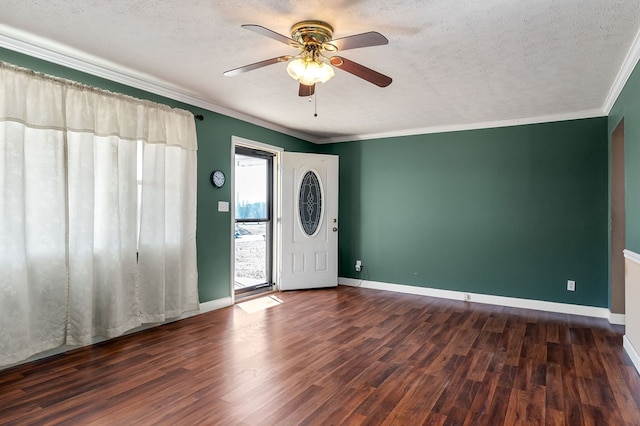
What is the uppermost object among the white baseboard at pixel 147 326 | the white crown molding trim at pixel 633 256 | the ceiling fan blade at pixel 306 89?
the ceiling fan blade at pixel 306 89

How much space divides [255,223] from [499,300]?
357cm

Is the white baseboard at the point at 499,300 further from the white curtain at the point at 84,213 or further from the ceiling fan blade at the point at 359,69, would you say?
the ceiling fan blade at the point at 359,69

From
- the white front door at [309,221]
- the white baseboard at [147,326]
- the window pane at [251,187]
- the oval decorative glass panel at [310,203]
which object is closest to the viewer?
the white baseboard at [147,326]

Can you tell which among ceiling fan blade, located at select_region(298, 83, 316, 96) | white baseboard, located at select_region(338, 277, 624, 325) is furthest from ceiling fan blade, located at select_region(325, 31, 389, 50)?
white baseboard, located at select_region(338, 277, 624, 325)

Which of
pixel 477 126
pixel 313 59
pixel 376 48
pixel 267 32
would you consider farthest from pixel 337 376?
pixel 477 126

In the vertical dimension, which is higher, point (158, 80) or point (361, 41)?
point (158, 80)

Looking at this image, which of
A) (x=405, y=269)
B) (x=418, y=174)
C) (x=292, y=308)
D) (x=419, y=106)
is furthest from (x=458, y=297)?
(x=419, y=106)

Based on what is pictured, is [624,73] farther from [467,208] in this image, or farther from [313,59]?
[313,59]

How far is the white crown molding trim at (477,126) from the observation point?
4531mm

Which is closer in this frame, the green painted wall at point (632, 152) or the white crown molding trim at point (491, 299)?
the green painted wall at point (632, 152)

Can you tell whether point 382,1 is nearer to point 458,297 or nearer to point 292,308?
point 292,308

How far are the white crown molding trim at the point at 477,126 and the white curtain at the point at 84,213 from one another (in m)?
2.92

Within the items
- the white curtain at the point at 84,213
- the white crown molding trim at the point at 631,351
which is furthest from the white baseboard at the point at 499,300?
the white curtain at the point at 84,213

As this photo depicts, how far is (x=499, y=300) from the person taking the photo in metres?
4.99
